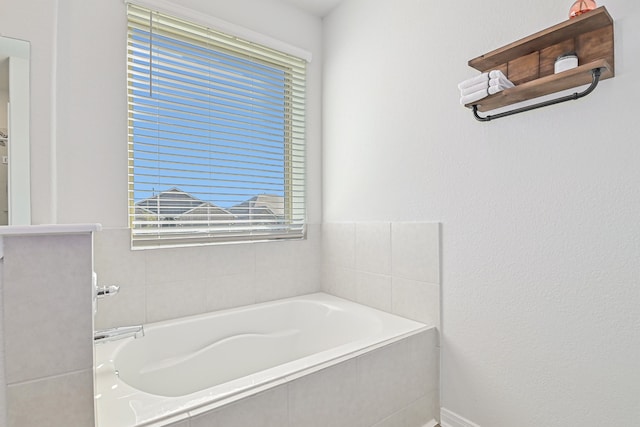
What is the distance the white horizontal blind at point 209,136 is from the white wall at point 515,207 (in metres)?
0.63

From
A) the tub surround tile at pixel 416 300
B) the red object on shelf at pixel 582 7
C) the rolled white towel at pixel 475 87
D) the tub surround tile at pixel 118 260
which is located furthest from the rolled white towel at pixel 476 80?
the tub surround tile at pixel 118 260

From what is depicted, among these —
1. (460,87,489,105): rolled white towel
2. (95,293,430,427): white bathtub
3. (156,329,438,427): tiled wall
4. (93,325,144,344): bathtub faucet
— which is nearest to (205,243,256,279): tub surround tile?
(95,293,430,427): white bathtub

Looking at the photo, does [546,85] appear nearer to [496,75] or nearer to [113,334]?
[496,75]

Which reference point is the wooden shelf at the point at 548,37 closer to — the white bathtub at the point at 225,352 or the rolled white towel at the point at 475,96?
the rolled white towel at the point at 475,96

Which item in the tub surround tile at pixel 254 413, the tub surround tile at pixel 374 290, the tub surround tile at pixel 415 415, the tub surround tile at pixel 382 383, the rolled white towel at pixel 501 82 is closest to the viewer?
the tub surround tile at pixel 254 413

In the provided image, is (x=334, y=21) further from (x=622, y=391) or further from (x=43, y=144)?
(x=622, y=391)

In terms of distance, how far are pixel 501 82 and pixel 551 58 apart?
199 millimetres

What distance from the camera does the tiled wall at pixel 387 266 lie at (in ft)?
5.87

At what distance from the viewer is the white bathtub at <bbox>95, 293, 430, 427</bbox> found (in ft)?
3.47

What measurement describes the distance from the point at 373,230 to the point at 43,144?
5.76 ft

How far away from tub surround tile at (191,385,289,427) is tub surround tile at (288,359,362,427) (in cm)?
4

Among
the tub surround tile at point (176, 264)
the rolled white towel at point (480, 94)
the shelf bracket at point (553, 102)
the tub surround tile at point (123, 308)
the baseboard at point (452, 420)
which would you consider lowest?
the baseboard at point (452, 420)

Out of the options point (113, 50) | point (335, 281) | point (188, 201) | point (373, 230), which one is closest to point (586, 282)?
point (373, 230)

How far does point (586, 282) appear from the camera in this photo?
124 centimetres
